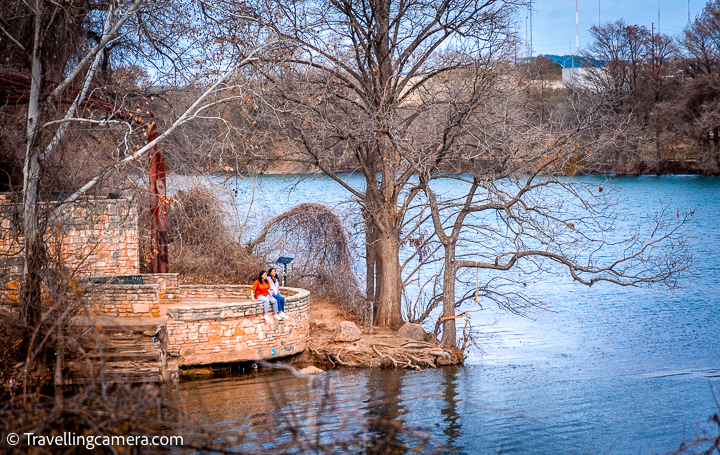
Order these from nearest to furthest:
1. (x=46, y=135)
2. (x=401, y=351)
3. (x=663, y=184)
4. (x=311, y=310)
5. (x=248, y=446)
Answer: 1. (x=248, y=446)
2. (x=46, y=135)
3. (x=401, y=351)
4. (x=311, y=310)
5. (x=663, y=184)

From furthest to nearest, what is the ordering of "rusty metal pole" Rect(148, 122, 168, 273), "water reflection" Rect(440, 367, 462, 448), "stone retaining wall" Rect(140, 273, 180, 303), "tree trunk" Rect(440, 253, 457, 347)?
"tree trunk" Rect(440, 253, 457, 347), "rusty metal pole" Rect(148, 122, 168, 273), "stone retaining wall" Rect(140, 273, 180, 303), "water reflection" Rect(440, 367, 462, 448)

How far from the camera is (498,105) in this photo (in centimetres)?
1888

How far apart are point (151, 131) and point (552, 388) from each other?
11517 mm

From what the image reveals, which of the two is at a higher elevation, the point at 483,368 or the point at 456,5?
the point at 456,5

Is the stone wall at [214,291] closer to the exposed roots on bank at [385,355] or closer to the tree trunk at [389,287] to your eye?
the exposed roots on bank at [385,355]

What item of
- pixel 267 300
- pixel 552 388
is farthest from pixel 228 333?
pixel 552 388

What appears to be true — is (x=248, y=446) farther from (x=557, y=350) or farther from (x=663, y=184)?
(x=663, y=184)

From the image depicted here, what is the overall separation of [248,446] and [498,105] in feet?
40.2

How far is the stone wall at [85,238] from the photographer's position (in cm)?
1407

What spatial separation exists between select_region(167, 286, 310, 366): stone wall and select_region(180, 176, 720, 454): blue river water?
660 millimetres

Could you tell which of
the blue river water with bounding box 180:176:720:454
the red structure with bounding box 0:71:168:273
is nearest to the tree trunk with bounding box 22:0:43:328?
the red structure with bounding box 0:71:168:273

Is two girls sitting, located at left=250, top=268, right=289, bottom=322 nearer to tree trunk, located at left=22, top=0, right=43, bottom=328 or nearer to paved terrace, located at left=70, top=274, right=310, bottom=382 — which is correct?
paved terrace, located at left=70, top=274, right=310, bottom=382

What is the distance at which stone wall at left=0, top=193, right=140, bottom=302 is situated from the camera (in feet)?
46.2

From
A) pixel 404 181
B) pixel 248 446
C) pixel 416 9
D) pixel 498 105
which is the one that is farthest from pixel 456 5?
pixel 248 446
